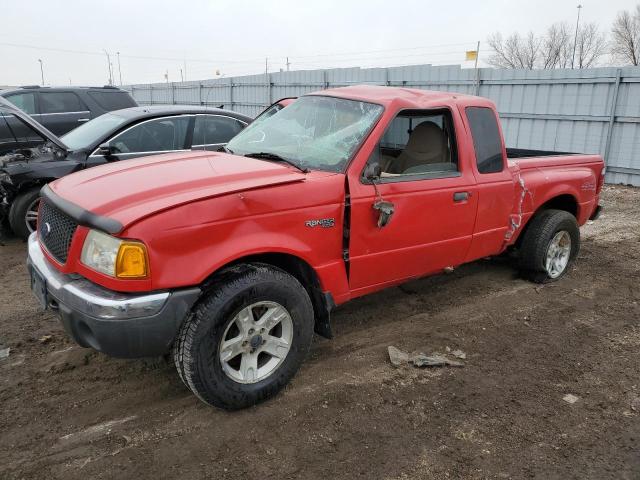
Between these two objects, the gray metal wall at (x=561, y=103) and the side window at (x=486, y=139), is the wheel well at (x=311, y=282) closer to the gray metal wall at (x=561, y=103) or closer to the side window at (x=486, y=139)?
the side window at (x=486, y=139)

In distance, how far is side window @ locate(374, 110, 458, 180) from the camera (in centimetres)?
401

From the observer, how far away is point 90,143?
6.36m

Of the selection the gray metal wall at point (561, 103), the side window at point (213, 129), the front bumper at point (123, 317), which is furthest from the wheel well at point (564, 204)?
the gray metal wall at point (561, 103)

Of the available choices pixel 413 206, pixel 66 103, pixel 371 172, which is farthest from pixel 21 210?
pixel 66 103

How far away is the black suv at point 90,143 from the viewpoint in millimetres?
5980

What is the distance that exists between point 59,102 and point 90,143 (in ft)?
15.4

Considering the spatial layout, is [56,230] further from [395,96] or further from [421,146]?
[421,146]

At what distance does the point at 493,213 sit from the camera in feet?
14.5

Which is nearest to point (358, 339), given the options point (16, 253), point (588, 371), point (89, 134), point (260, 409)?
point (260, 409)

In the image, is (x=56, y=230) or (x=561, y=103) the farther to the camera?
(x=561, y=103)

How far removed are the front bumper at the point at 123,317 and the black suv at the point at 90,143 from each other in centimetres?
387

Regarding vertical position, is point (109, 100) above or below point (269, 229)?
above

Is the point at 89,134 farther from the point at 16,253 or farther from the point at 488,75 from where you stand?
the point at 488,75

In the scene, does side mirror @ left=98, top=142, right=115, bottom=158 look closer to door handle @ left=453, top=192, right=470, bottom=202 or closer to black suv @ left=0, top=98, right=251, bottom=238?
black suv @ left=0, top=98, right=251, bottom=238
